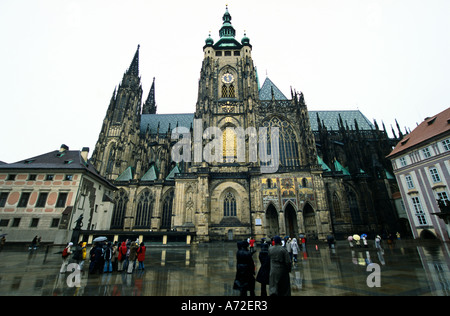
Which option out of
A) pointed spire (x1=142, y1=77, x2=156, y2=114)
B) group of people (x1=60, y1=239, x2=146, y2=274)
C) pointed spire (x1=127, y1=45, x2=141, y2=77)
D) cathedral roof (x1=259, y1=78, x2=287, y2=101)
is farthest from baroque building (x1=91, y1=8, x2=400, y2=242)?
pointed spire (x1=142, y1=77, x2=156, y2=114)

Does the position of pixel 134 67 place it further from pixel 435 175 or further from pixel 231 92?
pixel 435 175

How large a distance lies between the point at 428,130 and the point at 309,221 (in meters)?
16.1

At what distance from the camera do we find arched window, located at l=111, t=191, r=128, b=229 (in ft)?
106

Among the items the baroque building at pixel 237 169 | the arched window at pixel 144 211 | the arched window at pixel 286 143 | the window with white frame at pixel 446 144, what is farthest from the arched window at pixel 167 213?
the window with white frame at pixel 446 144

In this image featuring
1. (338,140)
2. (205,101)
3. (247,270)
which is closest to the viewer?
(247,270)

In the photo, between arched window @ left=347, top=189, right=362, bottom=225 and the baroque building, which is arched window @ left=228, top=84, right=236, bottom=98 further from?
arched window @ left=347, top=189, right=362, bottom=225

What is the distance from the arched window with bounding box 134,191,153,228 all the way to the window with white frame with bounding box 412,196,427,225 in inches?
1318

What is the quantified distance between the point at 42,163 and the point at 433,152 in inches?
1605

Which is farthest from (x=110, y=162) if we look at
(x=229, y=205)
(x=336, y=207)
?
(x=336, y=207)

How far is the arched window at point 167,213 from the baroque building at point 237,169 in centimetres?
15

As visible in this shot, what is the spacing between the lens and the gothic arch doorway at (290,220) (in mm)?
25359

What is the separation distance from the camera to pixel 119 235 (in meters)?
20.0
